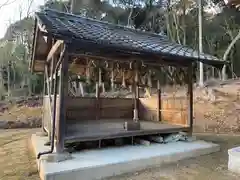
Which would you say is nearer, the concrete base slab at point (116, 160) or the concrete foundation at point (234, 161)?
the concrete base slab at point (116, 160)

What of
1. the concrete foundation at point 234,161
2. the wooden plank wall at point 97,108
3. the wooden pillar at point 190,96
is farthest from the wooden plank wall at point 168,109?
the concrete foundation at point 234,161

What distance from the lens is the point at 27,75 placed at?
15.8 meters

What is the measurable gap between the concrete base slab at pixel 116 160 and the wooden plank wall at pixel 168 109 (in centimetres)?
113

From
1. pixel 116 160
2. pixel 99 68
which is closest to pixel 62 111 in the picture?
pixel 116 160

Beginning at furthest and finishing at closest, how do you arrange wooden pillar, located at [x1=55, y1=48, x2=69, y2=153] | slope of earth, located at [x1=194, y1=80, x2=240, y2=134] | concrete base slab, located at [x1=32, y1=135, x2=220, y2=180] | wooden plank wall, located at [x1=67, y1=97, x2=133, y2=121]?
1. slope of earth, located at [x1=194, y1=80, x2=240, y2=134]
2. wooden plank wall, located at [x1=67, y1=97, x2=133, y2=121]
3. wooden pillar, located at [x1=55, y1=48, x2=69, y2=153]
4. concrete base slab, located at [x1=32, y1=135, x2=220, y2=180]

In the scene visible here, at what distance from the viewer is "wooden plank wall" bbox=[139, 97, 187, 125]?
257 inches

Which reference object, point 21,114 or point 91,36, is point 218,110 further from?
point 21,114

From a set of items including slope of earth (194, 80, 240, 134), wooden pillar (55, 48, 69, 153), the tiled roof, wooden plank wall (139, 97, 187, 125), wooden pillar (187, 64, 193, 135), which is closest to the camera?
the tiled roof

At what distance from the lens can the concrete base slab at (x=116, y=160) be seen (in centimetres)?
359

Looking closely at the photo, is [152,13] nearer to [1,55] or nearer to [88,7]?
[88,7]

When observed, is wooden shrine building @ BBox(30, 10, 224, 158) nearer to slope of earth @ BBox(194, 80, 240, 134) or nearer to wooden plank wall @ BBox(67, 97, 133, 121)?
wooden plank wall @ BBox(67, 97, 133, 121)

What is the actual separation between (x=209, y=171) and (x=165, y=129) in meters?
1.68

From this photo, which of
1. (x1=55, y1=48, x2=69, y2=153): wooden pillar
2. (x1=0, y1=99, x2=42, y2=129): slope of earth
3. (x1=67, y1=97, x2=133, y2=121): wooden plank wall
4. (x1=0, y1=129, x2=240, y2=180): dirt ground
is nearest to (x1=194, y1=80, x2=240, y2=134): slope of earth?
(x1=67, y1=97, x2=133, y2=121): wooden plank wall

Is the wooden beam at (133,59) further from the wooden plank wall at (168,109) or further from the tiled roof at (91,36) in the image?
the wooden plank wall at (168,109)
